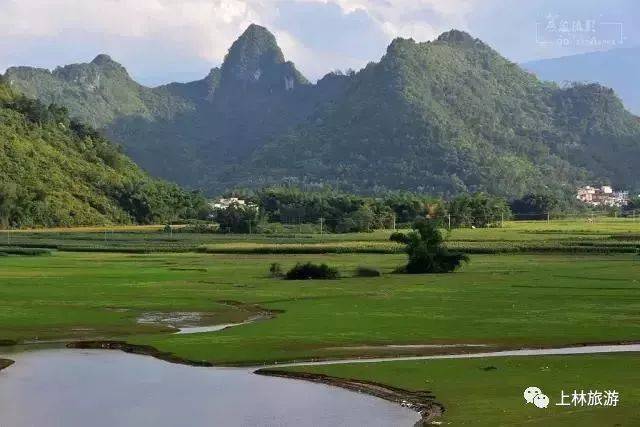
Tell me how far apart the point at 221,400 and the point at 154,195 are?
122397mm

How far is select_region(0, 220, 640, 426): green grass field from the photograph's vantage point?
2547cm

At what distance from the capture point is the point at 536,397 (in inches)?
881

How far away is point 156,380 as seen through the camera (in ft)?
90.5

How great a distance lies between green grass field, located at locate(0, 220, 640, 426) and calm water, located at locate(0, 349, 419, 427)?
174 cm

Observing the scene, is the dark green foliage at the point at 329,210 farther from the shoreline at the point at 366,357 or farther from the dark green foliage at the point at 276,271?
the shoreline at the point at 366,357

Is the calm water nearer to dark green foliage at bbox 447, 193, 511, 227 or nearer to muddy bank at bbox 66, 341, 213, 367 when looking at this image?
muddy bank at bbox 66, 341, 213, 367

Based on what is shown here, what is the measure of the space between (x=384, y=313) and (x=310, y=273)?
22.5 m

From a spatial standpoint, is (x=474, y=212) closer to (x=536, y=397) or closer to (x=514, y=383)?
(x=514, y=383)

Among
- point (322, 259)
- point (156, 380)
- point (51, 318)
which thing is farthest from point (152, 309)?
point (322, 259)

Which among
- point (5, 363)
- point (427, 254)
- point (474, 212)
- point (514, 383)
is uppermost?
point (474, 212)

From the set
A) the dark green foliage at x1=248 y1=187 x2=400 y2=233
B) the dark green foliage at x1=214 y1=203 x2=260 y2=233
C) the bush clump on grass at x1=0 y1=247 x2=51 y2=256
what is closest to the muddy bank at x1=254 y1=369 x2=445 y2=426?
the bush clump on grass at x1=0 y1=247 x2=51 y2=256

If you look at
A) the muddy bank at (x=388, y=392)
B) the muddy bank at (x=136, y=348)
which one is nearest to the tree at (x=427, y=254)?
the muddy bank at (x=136, y=348)

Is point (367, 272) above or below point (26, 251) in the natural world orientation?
below

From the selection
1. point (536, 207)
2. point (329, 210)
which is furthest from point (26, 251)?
→ point (536, 207)
